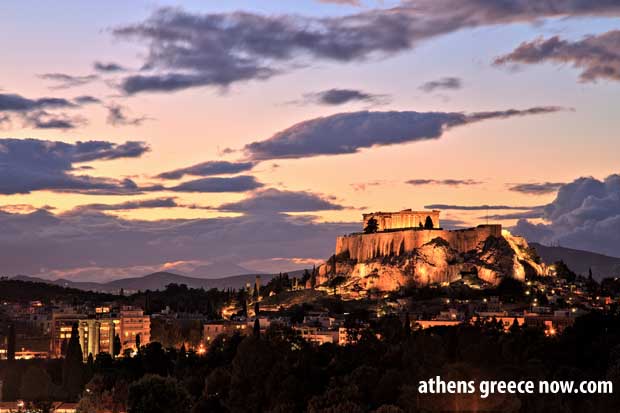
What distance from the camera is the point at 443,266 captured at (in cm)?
12200

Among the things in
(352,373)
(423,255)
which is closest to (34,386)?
(352,373)

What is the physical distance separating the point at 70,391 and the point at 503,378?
75.8 feet

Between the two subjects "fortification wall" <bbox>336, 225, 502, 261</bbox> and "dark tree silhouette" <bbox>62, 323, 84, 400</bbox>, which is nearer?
"dark tree silhouette" <bbox>62, 323, 84, 400</bbox>

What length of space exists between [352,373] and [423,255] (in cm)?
7259

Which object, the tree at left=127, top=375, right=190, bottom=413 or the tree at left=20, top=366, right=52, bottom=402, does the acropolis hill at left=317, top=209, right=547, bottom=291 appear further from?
the tree at left=127, top=375, right=190, bottom=413

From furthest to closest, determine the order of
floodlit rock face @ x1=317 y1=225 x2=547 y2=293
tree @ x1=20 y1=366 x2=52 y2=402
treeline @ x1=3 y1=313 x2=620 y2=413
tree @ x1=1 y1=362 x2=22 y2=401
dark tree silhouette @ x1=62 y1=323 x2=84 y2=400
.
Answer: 1. floodlit rock face @ x1=317 y1=225 x2=547 y2=293
2. tree @ x1=1 y1=362 x2=22 y2=401
3. dark tree silhouette @ x1=62 y1=323 x2=84 y2=400
4. tree @ x1=20 y1=366 x2=52 y2=402
5. treeline @ x1=3 y1=313 x2=620 y2=413

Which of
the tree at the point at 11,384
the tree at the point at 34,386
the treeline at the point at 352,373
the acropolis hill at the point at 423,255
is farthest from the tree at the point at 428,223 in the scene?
the tree at the point at 34,386

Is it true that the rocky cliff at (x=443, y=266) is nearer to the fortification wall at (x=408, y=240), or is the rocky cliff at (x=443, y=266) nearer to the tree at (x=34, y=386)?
the fortification wall at (x=408, y=240)

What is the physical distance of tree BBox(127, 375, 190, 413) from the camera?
48.2 m

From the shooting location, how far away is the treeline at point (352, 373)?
146 ft

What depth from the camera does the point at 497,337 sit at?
76188 millimetres

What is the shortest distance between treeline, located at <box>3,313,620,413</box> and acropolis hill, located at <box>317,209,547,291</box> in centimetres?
4727

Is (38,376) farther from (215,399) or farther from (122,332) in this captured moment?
(122,332)

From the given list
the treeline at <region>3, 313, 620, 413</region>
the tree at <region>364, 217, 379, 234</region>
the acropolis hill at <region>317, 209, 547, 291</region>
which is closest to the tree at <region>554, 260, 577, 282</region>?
the acropolis hill at <region>317, 209, 547, 291</region>
